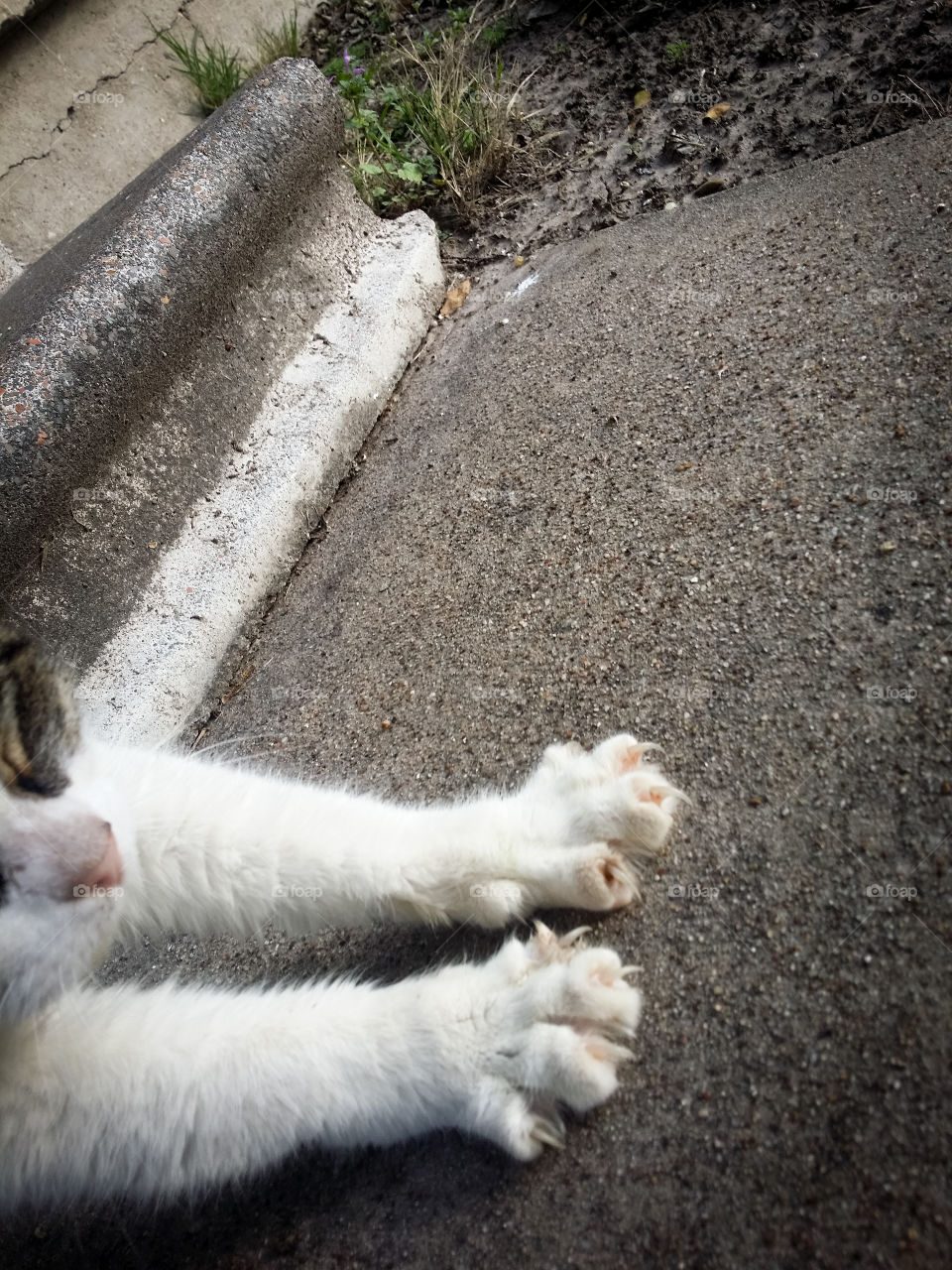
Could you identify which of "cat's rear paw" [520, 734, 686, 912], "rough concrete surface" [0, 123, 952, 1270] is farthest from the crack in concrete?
"cat's rear paw" [520, 734, 686, 912]

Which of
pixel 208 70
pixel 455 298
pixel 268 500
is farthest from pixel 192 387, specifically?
pixel 208 70

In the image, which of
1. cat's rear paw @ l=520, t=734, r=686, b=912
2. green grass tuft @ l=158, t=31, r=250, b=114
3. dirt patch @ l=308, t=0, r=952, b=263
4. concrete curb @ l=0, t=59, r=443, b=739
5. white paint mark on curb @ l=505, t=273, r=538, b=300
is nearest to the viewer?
cat's rear paw @ l=520, t=734, r=686, b=912

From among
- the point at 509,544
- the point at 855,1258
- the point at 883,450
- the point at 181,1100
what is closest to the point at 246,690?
the point at 509,544

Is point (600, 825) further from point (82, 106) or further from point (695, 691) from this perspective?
point (82, 106)

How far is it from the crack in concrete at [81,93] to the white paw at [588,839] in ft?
11.5

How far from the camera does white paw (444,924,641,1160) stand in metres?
1.18

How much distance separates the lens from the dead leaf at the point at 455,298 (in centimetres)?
307

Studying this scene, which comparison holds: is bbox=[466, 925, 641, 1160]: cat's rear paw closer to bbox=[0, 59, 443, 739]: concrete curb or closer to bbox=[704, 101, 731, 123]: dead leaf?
bbox=[0, 59, 443, 739]: concrete curb

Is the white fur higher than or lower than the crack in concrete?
lower

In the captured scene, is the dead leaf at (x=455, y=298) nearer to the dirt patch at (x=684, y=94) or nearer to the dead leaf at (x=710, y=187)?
the dirt patch at (x=684, y=94)

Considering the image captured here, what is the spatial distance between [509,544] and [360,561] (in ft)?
1.62

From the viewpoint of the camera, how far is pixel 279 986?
1.49m

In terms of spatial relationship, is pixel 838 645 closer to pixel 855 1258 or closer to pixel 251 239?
pixel 855 1258

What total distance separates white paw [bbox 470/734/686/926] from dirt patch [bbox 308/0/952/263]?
223 cm
